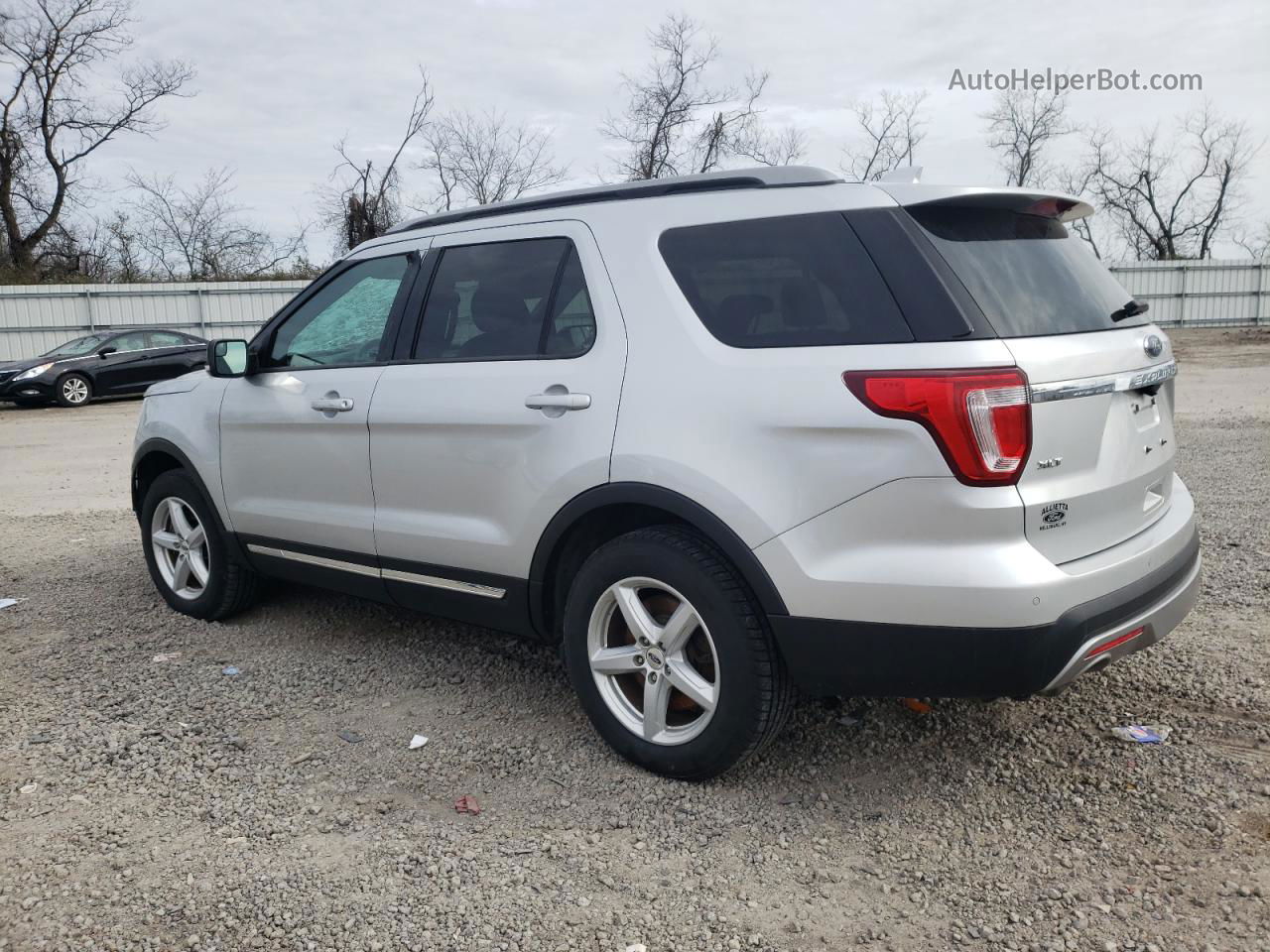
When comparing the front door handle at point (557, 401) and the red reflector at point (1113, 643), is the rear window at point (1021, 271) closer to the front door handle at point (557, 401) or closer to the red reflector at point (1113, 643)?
the red reflector at point (1113, 643)

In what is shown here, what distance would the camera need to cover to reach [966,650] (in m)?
2.75

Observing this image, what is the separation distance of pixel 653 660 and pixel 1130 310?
1.93m

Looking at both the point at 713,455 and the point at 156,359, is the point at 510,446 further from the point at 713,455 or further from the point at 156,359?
the point at 156,359

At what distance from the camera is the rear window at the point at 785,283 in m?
2.91

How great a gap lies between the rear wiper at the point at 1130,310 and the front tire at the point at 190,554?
396cm

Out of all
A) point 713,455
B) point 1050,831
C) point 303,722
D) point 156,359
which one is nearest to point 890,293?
point 713,455

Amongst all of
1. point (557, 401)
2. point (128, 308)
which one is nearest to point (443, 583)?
point (557, 401)

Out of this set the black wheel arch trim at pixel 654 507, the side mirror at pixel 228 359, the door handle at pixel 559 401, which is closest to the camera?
the black wheel arch trim at pixel 654 507

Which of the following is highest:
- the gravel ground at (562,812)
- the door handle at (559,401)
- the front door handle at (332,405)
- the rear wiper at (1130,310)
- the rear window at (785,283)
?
the rear window at (785,283)

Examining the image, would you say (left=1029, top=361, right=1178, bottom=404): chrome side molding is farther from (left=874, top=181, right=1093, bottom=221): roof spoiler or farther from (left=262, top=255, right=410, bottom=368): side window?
(left=262, top=255, right=410, bottom=368): side window

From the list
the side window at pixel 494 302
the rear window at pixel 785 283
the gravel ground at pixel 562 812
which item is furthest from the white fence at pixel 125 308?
the rear window at pixel 785 283

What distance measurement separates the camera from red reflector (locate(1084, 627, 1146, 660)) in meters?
2.86

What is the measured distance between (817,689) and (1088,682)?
1.64 m

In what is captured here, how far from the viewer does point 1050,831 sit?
303 cm
